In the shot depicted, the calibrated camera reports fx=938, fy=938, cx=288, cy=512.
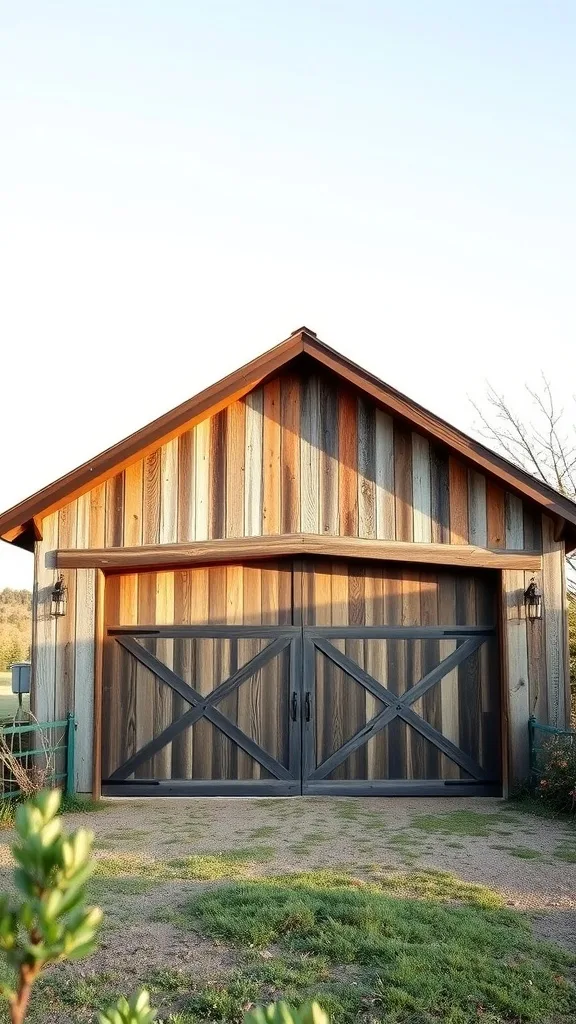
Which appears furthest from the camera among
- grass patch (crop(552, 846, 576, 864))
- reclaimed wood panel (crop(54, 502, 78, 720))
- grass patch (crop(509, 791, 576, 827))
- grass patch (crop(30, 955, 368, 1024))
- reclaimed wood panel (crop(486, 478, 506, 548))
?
reclaimed wood panel (crop(486, 478, 506, 548))

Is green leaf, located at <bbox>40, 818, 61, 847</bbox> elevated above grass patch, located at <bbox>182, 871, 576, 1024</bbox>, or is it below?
above

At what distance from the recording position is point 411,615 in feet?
35.6

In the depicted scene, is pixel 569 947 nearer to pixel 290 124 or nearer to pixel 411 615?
pixel 411 615

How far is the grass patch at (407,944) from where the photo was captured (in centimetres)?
429

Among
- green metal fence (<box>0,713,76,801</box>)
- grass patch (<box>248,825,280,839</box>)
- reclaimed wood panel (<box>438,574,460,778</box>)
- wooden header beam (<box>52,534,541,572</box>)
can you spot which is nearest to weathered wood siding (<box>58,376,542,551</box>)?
wooden header beam (<box>52,534,541,572</box>)

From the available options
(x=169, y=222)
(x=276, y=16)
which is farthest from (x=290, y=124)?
(x=169, y=222)

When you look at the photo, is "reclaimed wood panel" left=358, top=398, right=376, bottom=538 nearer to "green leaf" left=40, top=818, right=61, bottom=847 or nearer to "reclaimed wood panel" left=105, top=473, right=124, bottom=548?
"reclaimed wood panel" left=105, top=473, right=124, bottom=548

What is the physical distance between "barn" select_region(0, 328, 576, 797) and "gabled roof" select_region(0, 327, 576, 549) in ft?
0.09

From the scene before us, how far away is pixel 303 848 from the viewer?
757 cm

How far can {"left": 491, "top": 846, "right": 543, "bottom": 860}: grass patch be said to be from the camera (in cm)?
730

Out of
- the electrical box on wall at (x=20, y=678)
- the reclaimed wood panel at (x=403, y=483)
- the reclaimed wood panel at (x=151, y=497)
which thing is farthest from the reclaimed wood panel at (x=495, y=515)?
the electrical box on wall at (x=20, y=678)

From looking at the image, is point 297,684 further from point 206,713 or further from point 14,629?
point 14,629

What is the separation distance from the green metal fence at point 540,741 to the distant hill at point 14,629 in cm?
1302

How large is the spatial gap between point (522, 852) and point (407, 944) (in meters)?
2.84
